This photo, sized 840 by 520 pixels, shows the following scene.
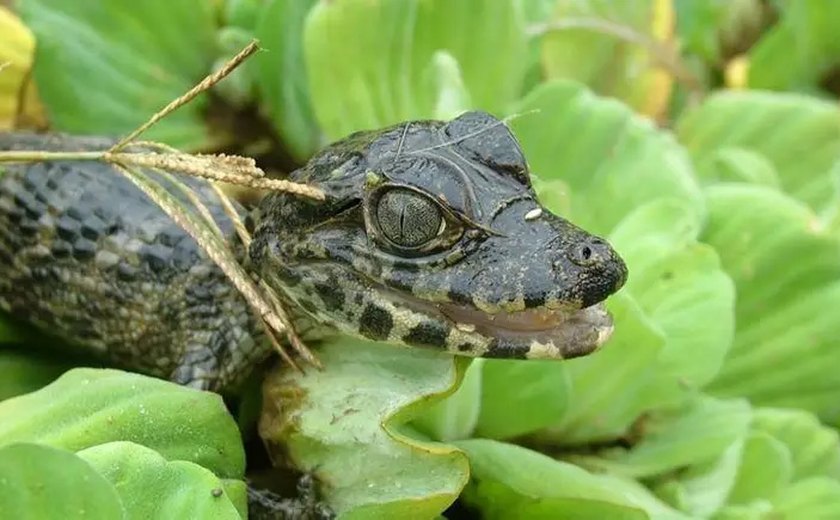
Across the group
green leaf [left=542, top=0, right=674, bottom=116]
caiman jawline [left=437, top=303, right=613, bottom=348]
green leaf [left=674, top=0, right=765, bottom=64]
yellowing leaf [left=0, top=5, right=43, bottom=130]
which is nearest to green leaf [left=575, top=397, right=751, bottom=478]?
caiman jawline [left=437, top=303, right=613, bottom=348]

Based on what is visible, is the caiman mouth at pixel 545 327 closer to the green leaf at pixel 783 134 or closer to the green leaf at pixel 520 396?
the green leaf at pixel 520 396

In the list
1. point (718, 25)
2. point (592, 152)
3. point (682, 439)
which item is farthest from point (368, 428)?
point (718, 25)

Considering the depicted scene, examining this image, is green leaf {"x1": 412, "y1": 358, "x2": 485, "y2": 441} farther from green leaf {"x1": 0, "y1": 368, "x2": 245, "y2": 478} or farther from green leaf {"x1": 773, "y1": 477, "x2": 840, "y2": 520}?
green leaf {"x1": 773, "y1": 477, "x2": 840, "y2": 520}

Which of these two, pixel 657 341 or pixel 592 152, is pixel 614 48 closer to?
pixel 592 152

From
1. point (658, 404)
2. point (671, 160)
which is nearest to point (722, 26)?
point (671, 160)

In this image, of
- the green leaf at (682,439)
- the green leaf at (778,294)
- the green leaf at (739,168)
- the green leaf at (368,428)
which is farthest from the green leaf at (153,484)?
the green leaf at (739,168)

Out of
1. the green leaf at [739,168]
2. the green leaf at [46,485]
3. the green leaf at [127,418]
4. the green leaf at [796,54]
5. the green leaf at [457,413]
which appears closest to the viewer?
the green leaf at [46,485]

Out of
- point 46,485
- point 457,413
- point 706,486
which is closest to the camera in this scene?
point 46,485
